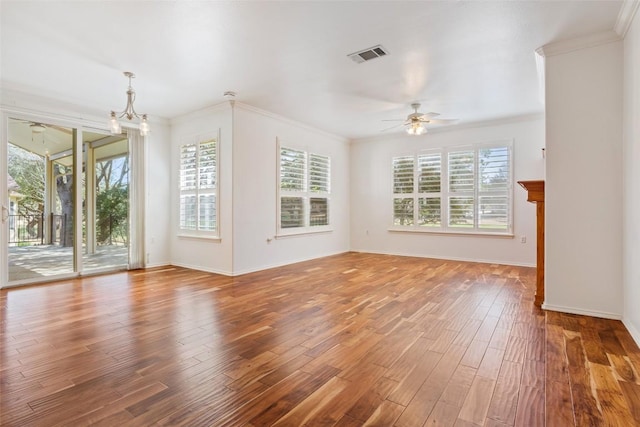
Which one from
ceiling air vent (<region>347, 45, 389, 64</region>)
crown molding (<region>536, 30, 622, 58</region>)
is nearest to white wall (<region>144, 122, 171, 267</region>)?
ceiling air vent (<region>347, 45, 389, 64</region>)

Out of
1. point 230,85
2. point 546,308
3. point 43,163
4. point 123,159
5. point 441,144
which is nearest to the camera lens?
point 546,308

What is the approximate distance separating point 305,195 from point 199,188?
6.69 feet

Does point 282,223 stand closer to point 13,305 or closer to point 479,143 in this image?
point 13,305

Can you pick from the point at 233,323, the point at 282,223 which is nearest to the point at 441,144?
the point at 282,223

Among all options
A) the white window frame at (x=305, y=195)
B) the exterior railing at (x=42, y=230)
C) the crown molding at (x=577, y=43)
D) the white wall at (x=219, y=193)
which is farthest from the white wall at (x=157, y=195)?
the crown molding at (x=577, y=43)

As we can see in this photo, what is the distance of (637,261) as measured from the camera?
2.55 metres

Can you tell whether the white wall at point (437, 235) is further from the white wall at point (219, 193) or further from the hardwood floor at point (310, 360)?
the white wall at point (219, 193)

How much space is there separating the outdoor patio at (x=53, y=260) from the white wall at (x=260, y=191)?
230 centimetres

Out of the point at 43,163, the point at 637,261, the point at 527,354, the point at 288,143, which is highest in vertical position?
the point at 288,143

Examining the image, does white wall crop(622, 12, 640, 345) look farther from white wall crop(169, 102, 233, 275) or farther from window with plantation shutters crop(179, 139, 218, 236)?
window with plantation shutters crop(179, 139, 218, 236)

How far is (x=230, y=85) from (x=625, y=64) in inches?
167

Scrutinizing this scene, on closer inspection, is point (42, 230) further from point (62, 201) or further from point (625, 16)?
point (625, 16)

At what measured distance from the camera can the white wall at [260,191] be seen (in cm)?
518

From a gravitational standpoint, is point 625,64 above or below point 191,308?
above
